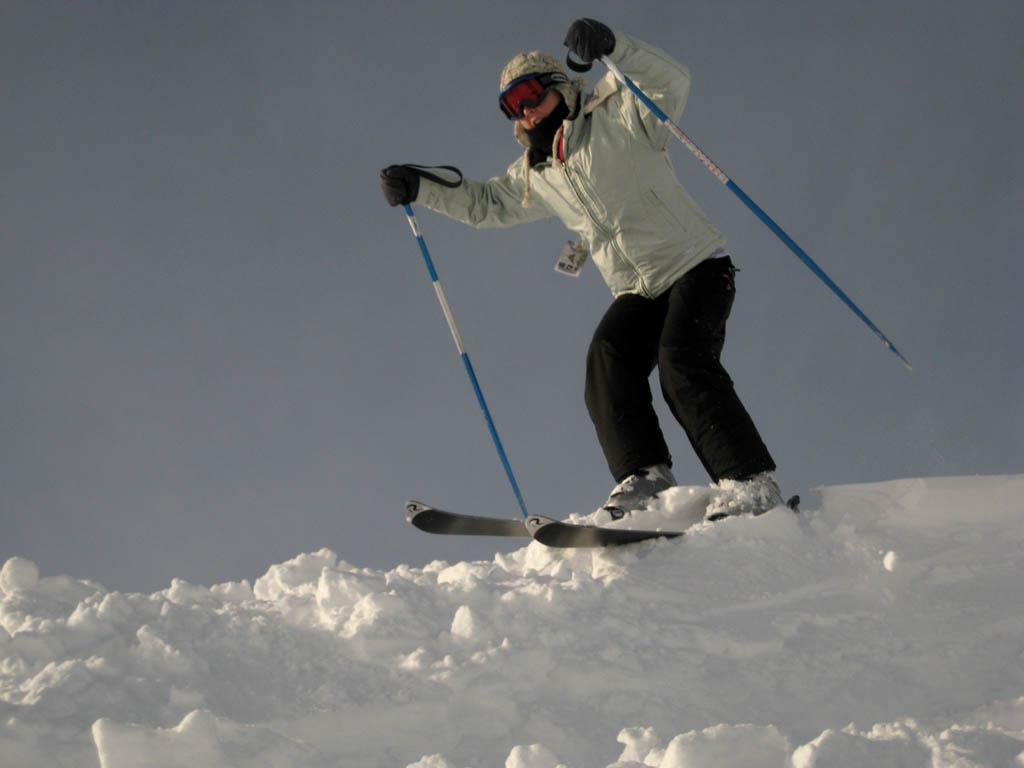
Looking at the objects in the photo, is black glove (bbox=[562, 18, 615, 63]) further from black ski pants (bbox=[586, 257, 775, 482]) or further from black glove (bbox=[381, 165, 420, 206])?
black glove (bbox=[381, 165, 420, 206])

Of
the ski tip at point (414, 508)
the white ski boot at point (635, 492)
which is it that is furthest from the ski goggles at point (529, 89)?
the ski tip at point (414, 508)

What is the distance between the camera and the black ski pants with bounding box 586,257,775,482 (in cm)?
380

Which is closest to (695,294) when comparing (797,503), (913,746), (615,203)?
(615,203)

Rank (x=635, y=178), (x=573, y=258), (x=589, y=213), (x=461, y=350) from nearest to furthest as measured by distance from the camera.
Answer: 1. (x=635, y=178)
2. (x=589, y=213)
3. (x=573, y=258)
4. (x=461, y=350)

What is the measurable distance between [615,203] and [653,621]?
2.39m

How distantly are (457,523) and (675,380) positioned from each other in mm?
1301

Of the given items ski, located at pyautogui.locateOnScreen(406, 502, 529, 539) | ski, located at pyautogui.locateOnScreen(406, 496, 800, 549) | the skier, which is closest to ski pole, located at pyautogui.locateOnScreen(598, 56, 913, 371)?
the skier

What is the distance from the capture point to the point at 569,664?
8.26 feet

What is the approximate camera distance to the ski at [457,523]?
3.91 meters

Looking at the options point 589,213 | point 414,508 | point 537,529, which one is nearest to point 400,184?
point 589,213

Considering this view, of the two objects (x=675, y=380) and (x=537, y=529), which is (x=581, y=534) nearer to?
(x=537, y=529)

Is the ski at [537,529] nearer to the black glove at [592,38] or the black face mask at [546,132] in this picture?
the black face mask at [546,132]

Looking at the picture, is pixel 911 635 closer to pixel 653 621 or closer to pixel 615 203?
pixel 653 621

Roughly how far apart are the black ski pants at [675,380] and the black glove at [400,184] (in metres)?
1.61
